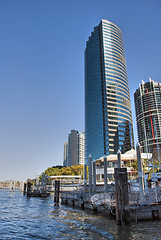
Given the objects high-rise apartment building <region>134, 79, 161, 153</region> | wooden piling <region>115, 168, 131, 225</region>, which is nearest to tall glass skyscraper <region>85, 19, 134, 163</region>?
high-rise apartment building <region>134, 79, 161, 153</region>

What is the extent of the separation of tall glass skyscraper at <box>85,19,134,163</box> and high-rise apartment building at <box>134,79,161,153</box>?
112 feet

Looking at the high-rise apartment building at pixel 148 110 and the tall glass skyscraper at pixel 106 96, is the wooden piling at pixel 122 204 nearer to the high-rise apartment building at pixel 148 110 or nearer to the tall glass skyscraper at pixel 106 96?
the tall glass skyscraper at pixel 106 96

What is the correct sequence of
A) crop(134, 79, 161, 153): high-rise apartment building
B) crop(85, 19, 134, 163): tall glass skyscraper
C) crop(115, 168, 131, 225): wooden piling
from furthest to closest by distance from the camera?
1. crop(134, 79, 161, 153): high-rise apartment building
2. crop(85, 19, 134, 163): tall glass skyscraper
3. crop(115, 168, 131, 225): wooden piling

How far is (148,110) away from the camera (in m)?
163

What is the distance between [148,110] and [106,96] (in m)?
56.3

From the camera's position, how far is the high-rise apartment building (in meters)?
155

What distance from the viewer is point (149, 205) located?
64.7 feet

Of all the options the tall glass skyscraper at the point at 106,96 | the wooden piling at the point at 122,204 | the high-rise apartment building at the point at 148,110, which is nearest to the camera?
the wooden piling at the point at 122,204

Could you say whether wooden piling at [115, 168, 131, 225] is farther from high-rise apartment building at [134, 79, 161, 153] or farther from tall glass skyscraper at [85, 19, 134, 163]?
high-rise apartment building at [134, 79, 161, 153]

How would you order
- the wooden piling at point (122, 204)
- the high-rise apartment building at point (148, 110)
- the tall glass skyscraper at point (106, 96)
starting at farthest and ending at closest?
the high-rise apartment building at point (148, 110)
the tall glass skyscraper at point (106, 96)
the wooden piling at point (122, 204)

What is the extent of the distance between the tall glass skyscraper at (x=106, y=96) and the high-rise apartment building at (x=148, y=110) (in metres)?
34.0

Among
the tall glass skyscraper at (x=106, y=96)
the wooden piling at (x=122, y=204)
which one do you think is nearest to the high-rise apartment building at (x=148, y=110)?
the tall glass skyscraper at (x=106, y=96)

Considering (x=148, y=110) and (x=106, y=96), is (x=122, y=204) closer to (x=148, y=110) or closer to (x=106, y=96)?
(x=106, y=96)

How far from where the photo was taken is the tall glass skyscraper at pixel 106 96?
387 feet
